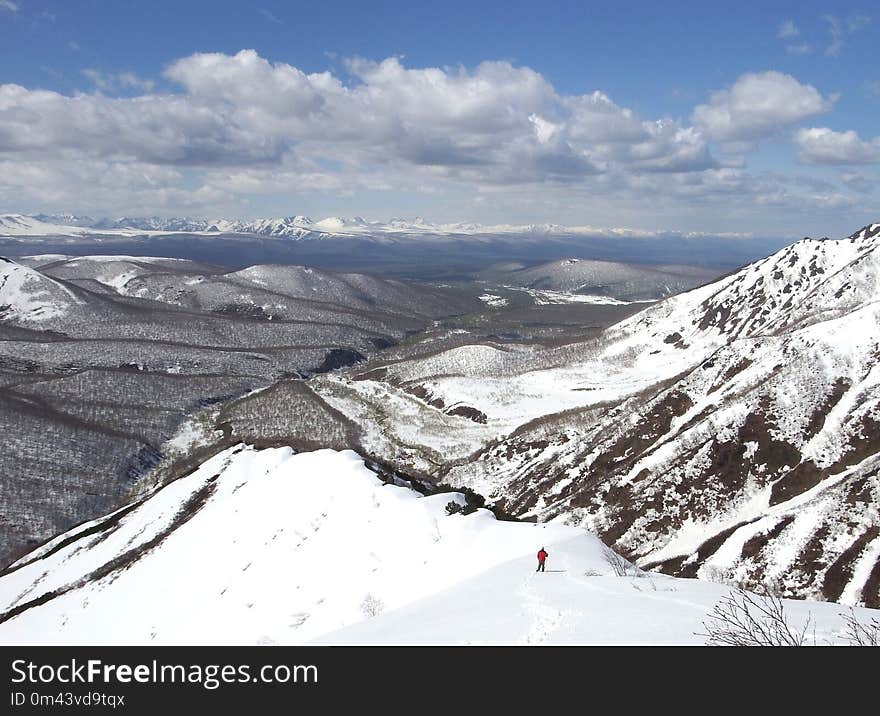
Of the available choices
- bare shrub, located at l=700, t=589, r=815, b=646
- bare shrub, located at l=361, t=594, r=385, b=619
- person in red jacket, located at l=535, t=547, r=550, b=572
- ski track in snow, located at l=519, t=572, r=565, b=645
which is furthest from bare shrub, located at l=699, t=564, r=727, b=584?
bare shrub, located at l=700, t=589, r=815, b=646

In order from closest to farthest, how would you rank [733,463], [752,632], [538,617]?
1. [752,632]
2. [538,617]
3. [733,463]

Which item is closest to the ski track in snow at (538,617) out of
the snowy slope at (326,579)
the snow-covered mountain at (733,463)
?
the snowy slope at (326,579)

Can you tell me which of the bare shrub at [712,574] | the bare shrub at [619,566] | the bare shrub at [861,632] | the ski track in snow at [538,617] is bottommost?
the bare shrub at [712,574]

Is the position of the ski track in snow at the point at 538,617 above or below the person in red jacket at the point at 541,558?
above

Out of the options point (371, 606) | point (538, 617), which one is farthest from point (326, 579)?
point (538, 617)

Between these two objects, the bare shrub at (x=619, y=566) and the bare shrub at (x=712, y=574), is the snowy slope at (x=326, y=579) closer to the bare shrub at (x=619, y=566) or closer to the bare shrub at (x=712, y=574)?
the bare shrub at (x=619, y=566)

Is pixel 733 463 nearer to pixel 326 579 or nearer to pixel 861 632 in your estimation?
pixel 326 579
